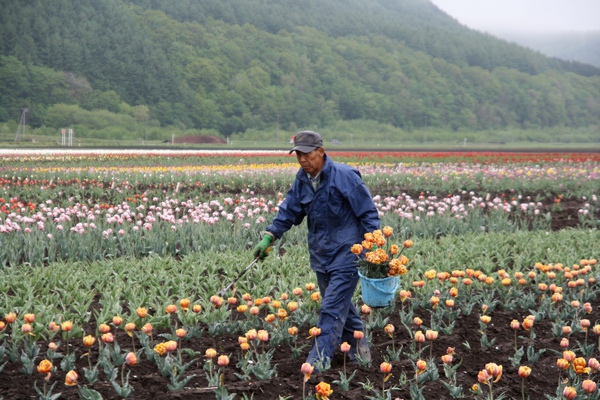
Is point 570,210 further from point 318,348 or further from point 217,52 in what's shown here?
point 217,52

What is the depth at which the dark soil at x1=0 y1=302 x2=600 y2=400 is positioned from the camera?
131 inches

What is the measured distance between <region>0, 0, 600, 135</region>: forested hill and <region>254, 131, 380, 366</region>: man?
213 feet

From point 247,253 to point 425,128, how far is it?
8302 centimetres

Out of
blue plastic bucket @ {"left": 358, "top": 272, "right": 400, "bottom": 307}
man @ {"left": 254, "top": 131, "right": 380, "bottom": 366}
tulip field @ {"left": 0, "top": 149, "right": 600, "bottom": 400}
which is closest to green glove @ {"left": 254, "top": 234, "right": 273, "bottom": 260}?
man @ {"left": 254, "top": 131, "right": 380, "bottom": 366}

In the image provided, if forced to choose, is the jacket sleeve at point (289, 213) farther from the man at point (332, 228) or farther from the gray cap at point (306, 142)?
the gray cap at point (306, 142)

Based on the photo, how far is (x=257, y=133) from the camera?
73.4 meters

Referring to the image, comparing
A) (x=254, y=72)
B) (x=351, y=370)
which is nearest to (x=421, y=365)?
(x=351, y=370)

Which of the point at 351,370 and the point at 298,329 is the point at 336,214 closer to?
the point at 351,370

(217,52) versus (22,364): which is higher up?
(217,52)

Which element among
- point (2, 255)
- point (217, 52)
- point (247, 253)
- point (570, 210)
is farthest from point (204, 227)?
point (217, 52)

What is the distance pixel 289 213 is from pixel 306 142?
549 mm

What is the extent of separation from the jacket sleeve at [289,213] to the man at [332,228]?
52mm

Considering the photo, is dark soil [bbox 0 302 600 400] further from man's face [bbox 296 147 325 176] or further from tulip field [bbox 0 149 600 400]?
man's face [bbox 296 147 325 176]

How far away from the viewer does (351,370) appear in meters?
3.69
